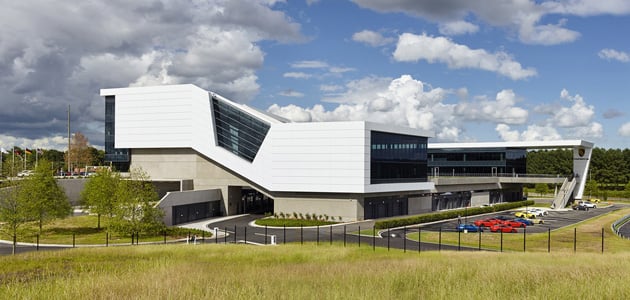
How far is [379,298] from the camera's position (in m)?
11.8

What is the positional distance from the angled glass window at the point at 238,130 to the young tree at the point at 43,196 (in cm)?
2317

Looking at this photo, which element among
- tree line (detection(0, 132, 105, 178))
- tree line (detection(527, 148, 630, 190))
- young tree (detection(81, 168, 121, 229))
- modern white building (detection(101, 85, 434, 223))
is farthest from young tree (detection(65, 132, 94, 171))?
tree line (detection(527, 148, 630, 190))

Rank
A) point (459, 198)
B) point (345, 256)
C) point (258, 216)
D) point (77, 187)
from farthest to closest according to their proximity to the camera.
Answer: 1. point (459, 198)
2. point (77, 187)
3. point (258, 216)
4. point (345, 256)

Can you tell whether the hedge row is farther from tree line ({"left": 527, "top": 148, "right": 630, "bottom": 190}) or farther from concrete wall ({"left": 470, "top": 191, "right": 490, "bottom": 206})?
tree line ({"left": 527, "top": 148, "right": 630, "bottom": 190})

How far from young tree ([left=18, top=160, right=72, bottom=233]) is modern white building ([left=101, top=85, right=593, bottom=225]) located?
10.8 meters

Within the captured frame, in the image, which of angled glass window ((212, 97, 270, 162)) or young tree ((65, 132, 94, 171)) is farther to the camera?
young tree ((65, 132, 94, 171))

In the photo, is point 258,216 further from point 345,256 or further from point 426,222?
point 345,256

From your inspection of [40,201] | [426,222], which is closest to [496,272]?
[40,201]

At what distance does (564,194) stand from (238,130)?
6244cm

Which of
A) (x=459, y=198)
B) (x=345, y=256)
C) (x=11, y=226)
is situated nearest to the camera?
(x=345, y=256)

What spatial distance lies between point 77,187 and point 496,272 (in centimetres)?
7204

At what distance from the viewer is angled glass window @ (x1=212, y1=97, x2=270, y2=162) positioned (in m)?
69.2

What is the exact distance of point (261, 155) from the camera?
68.2m

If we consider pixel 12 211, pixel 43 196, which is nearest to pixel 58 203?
pixel 43 196
